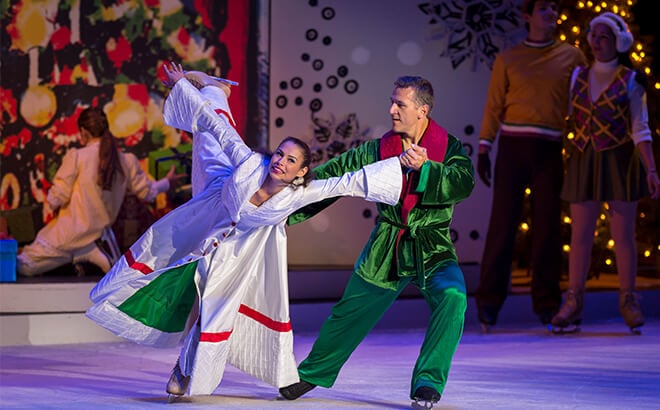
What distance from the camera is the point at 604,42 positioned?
6.50 meters

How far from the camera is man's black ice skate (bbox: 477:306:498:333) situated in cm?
671

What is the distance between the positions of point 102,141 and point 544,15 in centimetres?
277

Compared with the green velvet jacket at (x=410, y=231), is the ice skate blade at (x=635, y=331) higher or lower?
lower

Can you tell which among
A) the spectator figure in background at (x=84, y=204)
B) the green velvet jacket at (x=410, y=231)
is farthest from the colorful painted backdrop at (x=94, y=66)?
the green velvet jacket at (x=410, y=231)

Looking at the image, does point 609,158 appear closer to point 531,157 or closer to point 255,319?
point 531,157

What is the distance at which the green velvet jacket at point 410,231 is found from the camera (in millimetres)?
4367

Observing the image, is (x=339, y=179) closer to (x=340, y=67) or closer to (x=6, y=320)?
(x=6, y=320)

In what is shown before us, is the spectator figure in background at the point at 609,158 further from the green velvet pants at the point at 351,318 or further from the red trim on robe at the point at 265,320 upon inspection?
the red trim on robe at the point at 265,320

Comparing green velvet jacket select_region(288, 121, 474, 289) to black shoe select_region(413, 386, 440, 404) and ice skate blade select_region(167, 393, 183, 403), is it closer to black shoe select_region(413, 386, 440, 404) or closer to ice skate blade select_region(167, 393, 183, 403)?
black shoe select_region(413, 386, 440, 404)

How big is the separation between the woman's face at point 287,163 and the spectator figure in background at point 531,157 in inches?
105

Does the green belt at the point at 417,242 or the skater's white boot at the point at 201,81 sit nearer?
the green belt at the point at 417,242

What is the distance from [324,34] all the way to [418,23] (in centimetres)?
67

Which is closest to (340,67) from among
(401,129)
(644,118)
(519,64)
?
(519,64)

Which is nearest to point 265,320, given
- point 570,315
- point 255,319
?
point 255,319
